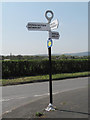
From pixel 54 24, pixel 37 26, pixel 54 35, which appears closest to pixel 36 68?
pixel 54 35

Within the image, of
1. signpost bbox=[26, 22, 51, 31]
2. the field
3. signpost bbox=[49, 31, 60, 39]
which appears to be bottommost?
the field

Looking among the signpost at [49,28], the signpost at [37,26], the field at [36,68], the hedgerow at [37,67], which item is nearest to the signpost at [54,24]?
the signpost at [49,28]

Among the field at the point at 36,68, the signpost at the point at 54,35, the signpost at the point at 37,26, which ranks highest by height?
the signpost at the point at 37,26

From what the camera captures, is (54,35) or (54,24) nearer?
(54,24)

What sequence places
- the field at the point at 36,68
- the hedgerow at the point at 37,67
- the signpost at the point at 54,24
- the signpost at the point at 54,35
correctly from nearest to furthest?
1. the signpost at the point at 54,24
2. the signpost at the point at 54,35
3. the field at the point at 36,68
4. the hedgerow at the point at 37,67

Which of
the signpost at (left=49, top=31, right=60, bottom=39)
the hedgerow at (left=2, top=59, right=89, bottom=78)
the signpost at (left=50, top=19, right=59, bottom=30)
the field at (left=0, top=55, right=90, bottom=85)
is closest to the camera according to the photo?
the signpost at (left=50, top=19, right=59, bottom=30)

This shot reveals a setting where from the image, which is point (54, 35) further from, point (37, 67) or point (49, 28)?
point (37, 67)

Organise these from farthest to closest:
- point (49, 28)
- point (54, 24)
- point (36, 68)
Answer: point (36, 68) < point (49, 28) < point (54, 24)

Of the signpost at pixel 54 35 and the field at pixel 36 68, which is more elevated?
the signpost at pixel 54 35

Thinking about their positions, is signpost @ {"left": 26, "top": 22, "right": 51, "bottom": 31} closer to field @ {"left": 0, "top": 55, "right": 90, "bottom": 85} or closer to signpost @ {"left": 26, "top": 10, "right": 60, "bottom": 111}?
signpost @ {"left": 26, "top": 10, "right": 60, "bottom": 111}

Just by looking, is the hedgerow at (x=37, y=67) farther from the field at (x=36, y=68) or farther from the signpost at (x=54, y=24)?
the signpost at (x=54, y=24)

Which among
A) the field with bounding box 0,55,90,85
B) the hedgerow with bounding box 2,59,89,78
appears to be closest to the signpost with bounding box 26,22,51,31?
the field with bounding box 0,55,90,85

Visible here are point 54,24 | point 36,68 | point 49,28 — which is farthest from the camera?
point 36,68

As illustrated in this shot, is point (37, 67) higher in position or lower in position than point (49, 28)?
lower
